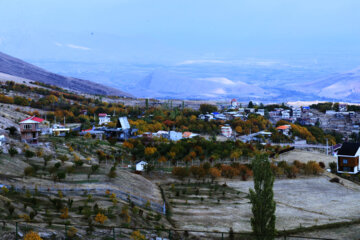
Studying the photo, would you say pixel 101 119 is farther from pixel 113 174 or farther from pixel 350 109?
pixel 350 109

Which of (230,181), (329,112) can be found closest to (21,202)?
(230,181)

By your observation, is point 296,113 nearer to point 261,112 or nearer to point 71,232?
point 261,112

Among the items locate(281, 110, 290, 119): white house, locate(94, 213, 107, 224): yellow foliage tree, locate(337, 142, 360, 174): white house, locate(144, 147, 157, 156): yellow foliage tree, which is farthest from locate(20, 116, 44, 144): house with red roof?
locate(281, 110, 290, 119): white house

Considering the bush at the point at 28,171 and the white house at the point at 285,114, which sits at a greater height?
the white house at the point at 285,114

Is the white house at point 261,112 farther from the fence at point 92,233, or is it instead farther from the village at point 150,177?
the fence at point 92,233

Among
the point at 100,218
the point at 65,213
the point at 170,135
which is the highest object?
the point at 170,135

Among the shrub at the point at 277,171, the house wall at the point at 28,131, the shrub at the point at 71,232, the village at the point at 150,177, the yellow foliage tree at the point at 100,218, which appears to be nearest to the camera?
the shrub at the point at 71,232

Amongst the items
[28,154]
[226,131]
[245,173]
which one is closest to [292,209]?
[245,173]

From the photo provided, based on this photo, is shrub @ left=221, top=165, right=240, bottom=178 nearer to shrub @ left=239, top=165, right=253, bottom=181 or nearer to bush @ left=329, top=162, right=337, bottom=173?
shrub @ left=239, top=165, right=253, bottom=181

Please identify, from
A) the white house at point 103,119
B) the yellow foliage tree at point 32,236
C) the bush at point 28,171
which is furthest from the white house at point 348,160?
the white house at point 103,119
